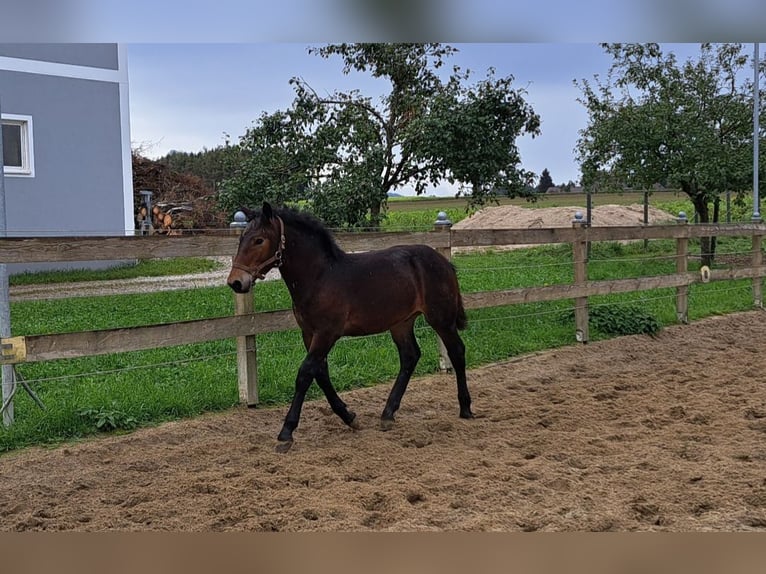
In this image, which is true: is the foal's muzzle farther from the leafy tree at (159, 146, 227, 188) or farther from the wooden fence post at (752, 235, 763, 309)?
the leafy tree at (159, 146, 227, 188)

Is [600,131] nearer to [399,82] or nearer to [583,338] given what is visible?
[399,82]

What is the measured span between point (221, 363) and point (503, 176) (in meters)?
4.21

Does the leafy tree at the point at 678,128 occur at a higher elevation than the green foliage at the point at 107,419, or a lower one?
higher

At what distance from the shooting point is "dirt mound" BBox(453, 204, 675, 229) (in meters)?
19.1

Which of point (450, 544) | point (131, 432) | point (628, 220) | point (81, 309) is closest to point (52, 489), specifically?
point (131, 432)

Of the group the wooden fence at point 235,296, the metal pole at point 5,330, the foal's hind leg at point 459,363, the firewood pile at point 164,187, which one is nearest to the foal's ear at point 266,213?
the wooden fence at point 235,296

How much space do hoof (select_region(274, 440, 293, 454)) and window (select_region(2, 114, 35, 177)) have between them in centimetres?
997

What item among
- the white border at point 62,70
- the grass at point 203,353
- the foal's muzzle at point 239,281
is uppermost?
the white border at point 62,70

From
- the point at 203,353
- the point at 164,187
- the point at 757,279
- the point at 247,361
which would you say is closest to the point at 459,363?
the point at 247,361

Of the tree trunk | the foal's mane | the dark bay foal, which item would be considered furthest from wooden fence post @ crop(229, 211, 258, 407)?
the tree trunk

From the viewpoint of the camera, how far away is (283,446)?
13.6ft

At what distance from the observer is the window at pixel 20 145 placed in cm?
1196

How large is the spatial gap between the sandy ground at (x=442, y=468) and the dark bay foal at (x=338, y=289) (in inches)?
14.9

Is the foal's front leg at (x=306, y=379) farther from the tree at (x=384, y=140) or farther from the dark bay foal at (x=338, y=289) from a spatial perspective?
the tree at (x=384, y=140)
